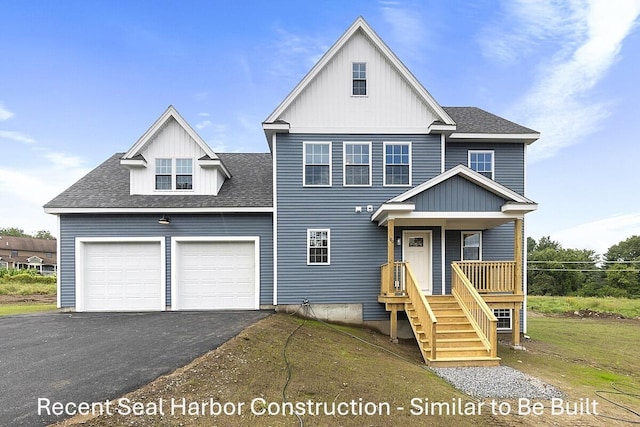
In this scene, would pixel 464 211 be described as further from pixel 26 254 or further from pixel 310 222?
pixel 26 254

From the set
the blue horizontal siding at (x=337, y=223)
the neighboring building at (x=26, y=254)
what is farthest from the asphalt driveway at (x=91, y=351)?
the neighboring building at (x=26, y=254)

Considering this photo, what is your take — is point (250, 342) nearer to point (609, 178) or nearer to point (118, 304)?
point (118, 304)

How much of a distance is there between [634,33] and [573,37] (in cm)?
269

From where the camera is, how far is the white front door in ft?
38.0

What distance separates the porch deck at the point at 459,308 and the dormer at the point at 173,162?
6989mm

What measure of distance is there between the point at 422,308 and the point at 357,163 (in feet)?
17.1

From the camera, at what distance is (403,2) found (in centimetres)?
1439

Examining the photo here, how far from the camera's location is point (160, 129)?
1195 centimetres

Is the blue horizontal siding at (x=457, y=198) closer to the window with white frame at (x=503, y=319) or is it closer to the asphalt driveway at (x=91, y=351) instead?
the window with white frame at (x=503, y=319)

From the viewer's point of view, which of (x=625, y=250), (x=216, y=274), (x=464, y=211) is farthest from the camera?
(x=625, y=250)

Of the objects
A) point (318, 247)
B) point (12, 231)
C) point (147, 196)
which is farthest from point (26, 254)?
point (318, 247)

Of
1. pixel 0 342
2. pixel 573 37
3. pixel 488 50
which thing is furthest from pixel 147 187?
pixel 573 37

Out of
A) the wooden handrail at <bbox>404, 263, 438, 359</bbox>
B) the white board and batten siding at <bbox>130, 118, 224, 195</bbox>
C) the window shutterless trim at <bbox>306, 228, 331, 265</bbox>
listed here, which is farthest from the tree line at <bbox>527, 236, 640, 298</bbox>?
the white board and batten siding at <bbox>130, 118, 224, 195</bbox>

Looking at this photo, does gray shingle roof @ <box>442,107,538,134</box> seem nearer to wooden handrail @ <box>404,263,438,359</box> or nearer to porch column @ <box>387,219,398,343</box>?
porch column @ <box>387,219,398,343</box>
